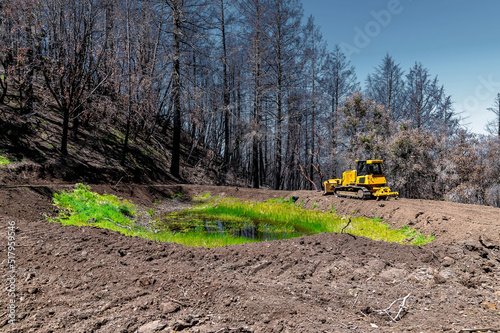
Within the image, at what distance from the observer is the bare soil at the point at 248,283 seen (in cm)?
277

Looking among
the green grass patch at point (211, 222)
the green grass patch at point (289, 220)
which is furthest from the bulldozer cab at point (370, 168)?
the green grass patch at point (289, 220)

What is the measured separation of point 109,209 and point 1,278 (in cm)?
497

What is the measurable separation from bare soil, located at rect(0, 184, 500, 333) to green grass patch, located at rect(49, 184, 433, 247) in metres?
1.31

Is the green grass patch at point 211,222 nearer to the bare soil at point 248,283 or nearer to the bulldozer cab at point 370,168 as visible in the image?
the bare soil at point 248,283

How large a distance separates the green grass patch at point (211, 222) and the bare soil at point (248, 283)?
131 centimetres

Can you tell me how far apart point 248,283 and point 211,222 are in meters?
5.85

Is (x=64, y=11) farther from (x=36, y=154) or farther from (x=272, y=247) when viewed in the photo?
(x=272, y=247)

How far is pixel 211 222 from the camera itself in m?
9.39

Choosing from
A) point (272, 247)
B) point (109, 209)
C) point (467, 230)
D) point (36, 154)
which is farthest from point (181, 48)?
point (467, 230)

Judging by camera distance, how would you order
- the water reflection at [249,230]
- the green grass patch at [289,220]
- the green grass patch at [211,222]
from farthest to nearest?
the water reflection at [249,230], the green grass patch at [289,220], the green grass patch at [211,222]

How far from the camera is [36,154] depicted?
10.3 meters

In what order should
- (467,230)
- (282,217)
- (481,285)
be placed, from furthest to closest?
1. (282,217)
2. (467,230)
3. (481,285)

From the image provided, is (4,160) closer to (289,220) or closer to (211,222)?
(211,222)

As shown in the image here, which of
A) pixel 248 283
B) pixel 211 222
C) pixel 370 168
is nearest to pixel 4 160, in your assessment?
pixel 211 222
